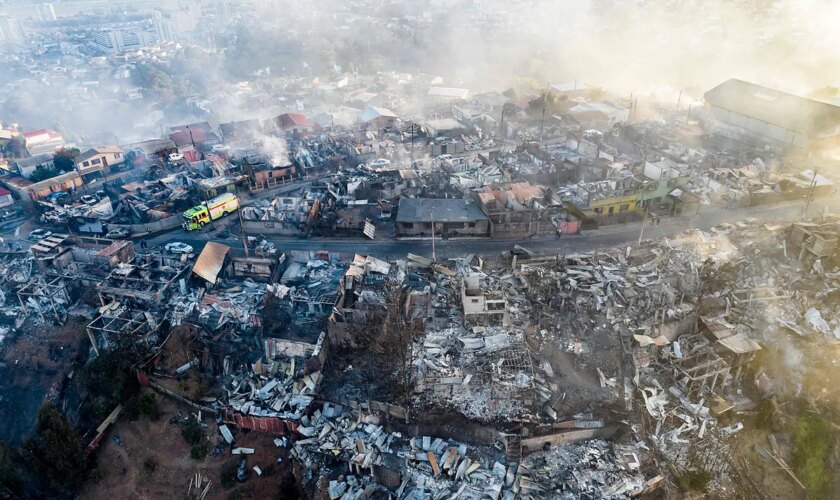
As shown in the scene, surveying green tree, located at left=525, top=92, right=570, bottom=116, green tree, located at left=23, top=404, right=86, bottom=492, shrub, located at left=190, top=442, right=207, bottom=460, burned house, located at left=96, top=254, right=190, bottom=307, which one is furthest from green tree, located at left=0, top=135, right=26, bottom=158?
green tree, located at left=525, top=92, right=570, bottom=116

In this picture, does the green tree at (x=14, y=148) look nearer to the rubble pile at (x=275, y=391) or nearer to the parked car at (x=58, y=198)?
the parked car at (x=58, y=198)

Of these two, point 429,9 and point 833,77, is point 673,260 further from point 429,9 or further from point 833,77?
point 429,9

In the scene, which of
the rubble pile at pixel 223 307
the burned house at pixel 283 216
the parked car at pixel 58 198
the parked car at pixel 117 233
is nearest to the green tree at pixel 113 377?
the rubble pile at pixel 223 307

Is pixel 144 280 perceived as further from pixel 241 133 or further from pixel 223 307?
pixel 241 133

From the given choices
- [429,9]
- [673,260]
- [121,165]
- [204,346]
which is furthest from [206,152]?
[429,9]

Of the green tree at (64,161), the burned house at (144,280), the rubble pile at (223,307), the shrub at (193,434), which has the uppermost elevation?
the green tree at (64,161)

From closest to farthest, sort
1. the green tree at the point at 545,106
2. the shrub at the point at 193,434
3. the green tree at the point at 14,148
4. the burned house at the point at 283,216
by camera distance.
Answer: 1. the shrub at the point at 193,434
2. the burned house at the point at 283,216
3. the green tree at the point at 14,148
4. the green tree at the point at 545,106
